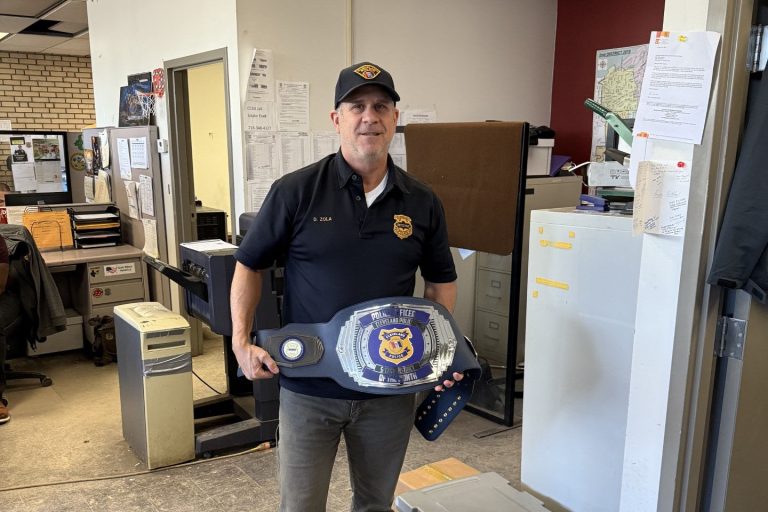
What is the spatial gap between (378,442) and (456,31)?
298cm

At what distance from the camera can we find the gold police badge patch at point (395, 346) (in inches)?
60.5

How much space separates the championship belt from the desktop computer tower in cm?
128

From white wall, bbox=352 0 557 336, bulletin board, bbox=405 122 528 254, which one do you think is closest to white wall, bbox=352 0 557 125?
white wall, bbox=352 0 557 336

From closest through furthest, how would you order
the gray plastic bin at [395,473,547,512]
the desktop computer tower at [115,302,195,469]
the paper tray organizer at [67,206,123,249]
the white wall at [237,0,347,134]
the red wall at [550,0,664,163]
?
the gray plastic bin at [395,473,547,512] < the desktop computer tower at [115,302,195,469] < the white wall at [237,0,347,134] < the red wall at [550,0,664,163] < the paper tray organizer at [67,206,123,249]

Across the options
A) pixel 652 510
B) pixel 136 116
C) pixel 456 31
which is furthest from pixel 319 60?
pixel 652 510

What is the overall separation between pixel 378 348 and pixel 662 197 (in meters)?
0.84

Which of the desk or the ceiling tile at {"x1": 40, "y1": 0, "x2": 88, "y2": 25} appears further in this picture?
the ceiling tile at {"x1": 40, "y1": 0, "x2": 88, "y2": 25}

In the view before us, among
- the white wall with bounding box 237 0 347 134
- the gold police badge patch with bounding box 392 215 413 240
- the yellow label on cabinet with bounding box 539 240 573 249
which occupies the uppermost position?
the white wall with bounding box 237 0 347 134

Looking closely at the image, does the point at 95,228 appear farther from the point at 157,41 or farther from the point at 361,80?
the point at 361,80

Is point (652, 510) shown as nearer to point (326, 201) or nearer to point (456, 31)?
point (326, 201)

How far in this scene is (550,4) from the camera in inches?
171

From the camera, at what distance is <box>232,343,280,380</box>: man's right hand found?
5.15 ft

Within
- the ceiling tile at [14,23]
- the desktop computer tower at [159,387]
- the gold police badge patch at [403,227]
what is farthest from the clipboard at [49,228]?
the gold police badge patch at [403,227]

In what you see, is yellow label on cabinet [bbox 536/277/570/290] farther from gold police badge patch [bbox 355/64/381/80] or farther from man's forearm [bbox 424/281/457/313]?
gold police badge patch [bbox 355/64/381/80]
